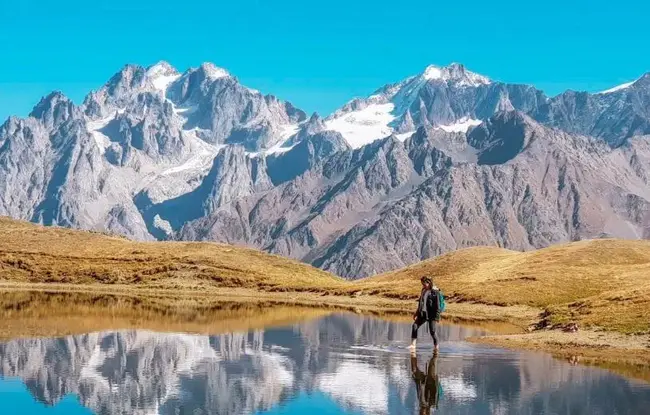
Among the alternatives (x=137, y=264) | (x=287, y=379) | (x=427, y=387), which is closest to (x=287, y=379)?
(x=287, y=379)

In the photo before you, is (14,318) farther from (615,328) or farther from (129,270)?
(129,270)

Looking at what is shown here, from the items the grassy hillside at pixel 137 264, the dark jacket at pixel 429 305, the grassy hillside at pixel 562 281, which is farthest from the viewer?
the grassy hillside at pixel 137 264

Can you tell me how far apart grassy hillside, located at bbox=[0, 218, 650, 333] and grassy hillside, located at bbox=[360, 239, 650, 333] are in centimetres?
13

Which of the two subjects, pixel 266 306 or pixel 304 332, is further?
pixel 266 306

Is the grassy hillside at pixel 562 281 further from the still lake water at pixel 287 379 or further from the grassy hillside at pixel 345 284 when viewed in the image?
the still lake water at pixel 287 379

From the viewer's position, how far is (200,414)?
76.8ft

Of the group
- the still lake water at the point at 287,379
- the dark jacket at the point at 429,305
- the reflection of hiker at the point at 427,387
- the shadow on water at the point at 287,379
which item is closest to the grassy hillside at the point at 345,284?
the dark jacket at the point at 429,305

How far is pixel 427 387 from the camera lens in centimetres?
2839

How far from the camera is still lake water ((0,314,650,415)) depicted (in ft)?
82.0

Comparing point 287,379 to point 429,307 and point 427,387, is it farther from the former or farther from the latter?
point 429,307

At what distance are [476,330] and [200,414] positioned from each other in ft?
111

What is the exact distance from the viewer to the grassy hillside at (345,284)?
80312 mm

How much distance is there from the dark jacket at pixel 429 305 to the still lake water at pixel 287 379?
1.68 m

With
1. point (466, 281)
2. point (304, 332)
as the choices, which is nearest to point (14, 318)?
point (304, 332)
